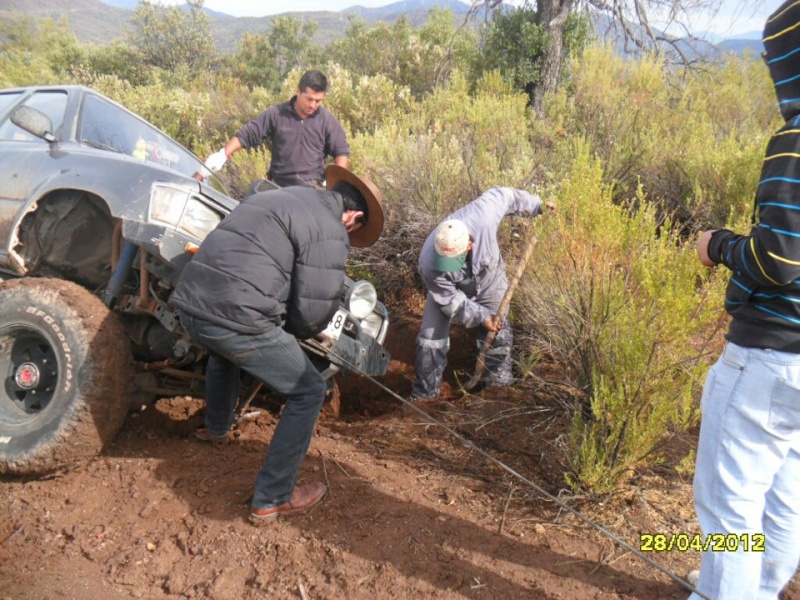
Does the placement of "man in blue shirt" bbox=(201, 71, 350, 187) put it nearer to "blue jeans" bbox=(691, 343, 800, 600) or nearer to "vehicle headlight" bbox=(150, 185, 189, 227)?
"vehicle headlight" bbox=(150, 185, 189, 227)

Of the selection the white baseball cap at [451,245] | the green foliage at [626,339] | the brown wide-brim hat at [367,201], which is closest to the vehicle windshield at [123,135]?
the brown wide-brim hat at [367,201]

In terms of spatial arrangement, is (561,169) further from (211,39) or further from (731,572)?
(211,39)

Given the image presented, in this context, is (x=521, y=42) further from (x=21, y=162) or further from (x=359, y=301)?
(x=21, y=162)

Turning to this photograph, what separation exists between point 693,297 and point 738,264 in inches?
42.9

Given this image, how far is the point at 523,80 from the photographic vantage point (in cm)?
1012

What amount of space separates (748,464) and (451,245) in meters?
2.51

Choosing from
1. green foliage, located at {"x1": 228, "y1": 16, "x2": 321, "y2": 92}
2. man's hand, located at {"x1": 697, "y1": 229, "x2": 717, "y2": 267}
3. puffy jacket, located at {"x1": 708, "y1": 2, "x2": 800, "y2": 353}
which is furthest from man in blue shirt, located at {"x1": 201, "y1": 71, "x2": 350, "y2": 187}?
green foliage, located at {"x1": 228, "y1": 16, "x2": 321, "y2": 92}

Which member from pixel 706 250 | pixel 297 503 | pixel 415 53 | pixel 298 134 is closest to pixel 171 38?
pixel 415 53

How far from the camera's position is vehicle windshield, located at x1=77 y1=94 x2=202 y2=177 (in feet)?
13.3

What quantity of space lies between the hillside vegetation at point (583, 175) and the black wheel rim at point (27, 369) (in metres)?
2.73

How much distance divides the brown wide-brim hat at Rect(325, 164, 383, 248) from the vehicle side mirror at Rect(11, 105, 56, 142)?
1889 millimetres

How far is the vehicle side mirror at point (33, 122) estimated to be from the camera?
3.64 metres

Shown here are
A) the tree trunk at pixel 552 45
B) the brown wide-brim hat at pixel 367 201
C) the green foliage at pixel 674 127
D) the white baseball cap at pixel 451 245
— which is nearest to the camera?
the brown wide-brim hat at pixel 367 201

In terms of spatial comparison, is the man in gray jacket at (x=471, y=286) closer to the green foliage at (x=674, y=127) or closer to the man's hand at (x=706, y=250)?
the green foliage at (x=674, y=127)
